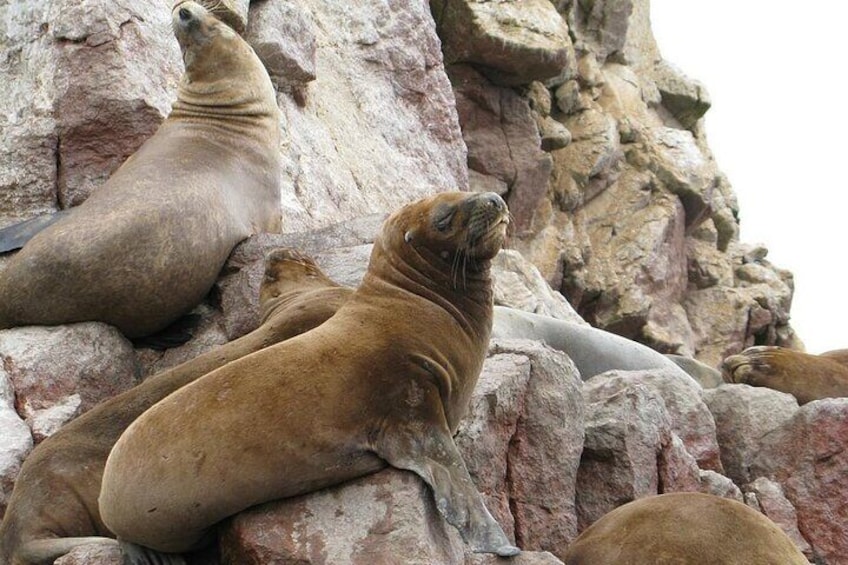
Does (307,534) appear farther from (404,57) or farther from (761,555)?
(404,57)

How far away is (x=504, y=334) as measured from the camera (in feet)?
30.0

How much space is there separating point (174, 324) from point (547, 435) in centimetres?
253

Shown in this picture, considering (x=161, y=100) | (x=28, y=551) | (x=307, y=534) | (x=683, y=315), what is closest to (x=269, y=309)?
(x=28, y=551)

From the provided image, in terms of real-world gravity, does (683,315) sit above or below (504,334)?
below

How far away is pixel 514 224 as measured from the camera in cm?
2017

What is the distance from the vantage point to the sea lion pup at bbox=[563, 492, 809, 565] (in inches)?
205

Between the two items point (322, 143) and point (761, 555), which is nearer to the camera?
point (761, 555)

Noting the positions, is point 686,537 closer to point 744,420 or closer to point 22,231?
point 744,420

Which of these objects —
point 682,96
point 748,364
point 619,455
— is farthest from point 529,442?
point 682,96

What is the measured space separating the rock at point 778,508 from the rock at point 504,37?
12164mm

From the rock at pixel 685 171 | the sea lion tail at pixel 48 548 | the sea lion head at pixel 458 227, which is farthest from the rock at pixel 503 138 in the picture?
the sea lion tail at pixel 48 548

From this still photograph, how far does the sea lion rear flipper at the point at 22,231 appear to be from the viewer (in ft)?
27.0

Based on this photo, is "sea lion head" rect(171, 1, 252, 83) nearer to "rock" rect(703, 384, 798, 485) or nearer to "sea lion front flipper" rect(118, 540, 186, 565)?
"rock" rect(703, 384, 798, 485)

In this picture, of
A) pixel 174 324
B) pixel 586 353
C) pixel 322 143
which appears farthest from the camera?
pixel 322 143
